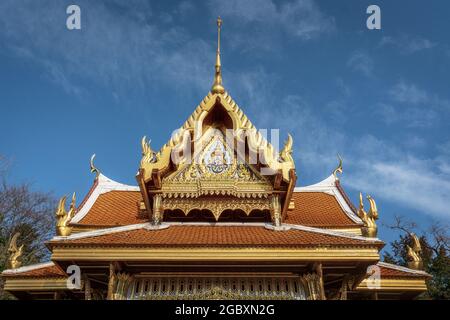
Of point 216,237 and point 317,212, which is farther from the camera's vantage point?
point 317,212

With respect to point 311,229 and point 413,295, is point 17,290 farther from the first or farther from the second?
point 413,295

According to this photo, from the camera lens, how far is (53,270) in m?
11.8

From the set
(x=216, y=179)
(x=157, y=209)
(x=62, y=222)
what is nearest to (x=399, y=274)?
(x=216, y=179)

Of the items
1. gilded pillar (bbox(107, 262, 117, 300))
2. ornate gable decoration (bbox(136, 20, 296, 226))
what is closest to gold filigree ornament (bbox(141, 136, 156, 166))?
ornate gable decoration (bbox(136, 20, 296, 226))

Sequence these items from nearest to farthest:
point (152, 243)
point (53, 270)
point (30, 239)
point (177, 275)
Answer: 1. point (152, 243)
2. point (177, 275)
3. point (53, 270)
4. point (30, 239)

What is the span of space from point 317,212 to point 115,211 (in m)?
6.63

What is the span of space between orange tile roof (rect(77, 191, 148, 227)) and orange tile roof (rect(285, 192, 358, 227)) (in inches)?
186

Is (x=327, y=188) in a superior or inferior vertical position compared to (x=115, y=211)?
Answer: superior

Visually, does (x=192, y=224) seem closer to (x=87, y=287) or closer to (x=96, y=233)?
(x=96, y=233)

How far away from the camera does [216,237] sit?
9539 mm

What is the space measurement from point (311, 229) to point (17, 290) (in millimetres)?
7870

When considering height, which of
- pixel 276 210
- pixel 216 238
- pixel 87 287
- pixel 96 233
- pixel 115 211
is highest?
pixel 115 211

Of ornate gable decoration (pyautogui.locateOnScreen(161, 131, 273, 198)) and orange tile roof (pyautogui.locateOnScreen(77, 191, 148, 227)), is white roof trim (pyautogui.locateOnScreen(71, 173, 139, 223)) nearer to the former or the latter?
orange tile roof (pyautogui.locateOnScreen(77, 191, 148, 227))
